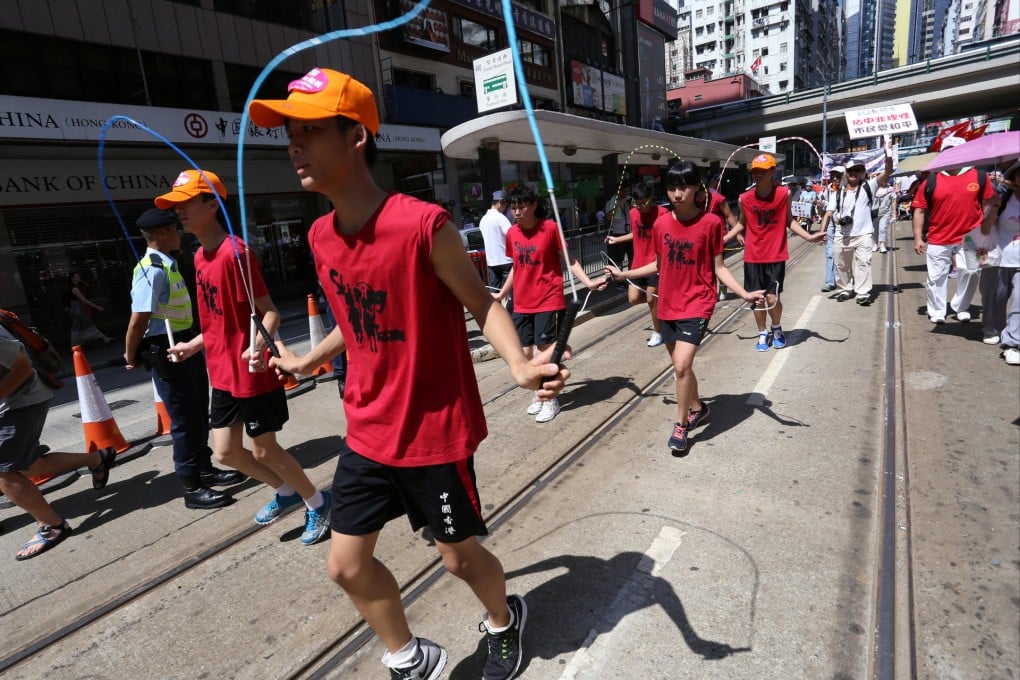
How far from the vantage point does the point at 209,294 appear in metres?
3.16

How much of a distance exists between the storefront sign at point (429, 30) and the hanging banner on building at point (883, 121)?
49.2 feet

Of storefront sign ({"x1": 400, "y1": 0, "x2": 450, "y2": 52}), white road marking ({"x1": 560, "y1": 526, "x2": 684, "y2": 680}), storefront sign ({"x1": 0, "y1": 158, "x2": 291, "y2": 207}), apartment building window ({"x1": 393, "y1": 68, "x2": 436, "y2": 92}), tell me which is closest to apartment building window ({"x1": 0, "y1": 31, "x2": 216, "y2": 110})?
storefront sign ({"x1": 0, "y1": 158, "x2": 291, "y2": 207})

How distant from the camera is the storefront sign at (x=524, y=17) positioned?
2392cm

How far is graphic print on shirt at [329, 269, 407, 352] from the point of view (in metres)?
1.81

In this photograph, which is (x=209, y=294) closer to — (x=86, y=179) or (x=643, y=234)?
(x=643, y=234)

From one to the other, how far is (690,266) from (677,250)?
0.16 metres

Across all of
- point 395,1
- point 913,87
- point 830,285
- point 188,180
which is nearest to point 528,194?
point 188,180

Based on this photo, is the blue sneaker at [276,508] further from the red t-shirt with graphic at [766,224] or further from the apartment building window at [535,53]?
the apartment building window at [535,53]

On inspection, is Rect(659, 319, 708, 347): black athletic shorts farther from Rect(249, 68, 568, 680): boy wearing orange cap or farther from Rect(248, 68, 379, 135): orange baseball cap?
Rect(248, 68, 379, 135): orange baseball cap

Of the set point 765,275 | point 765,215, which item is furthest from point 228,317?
point 765,275

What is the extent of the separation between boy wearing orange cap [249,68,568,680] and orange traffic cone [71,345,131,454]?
4.37 meters

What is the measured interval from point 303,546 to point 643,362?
4232 millimetres

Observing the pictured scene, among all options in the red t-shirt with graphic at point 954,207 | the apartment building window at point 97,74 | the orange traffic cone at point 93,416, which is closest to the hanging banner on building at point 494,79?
the red t-shirt with graphic at point 954,207

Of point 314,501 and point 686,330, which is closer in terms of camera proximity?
point 314,501
